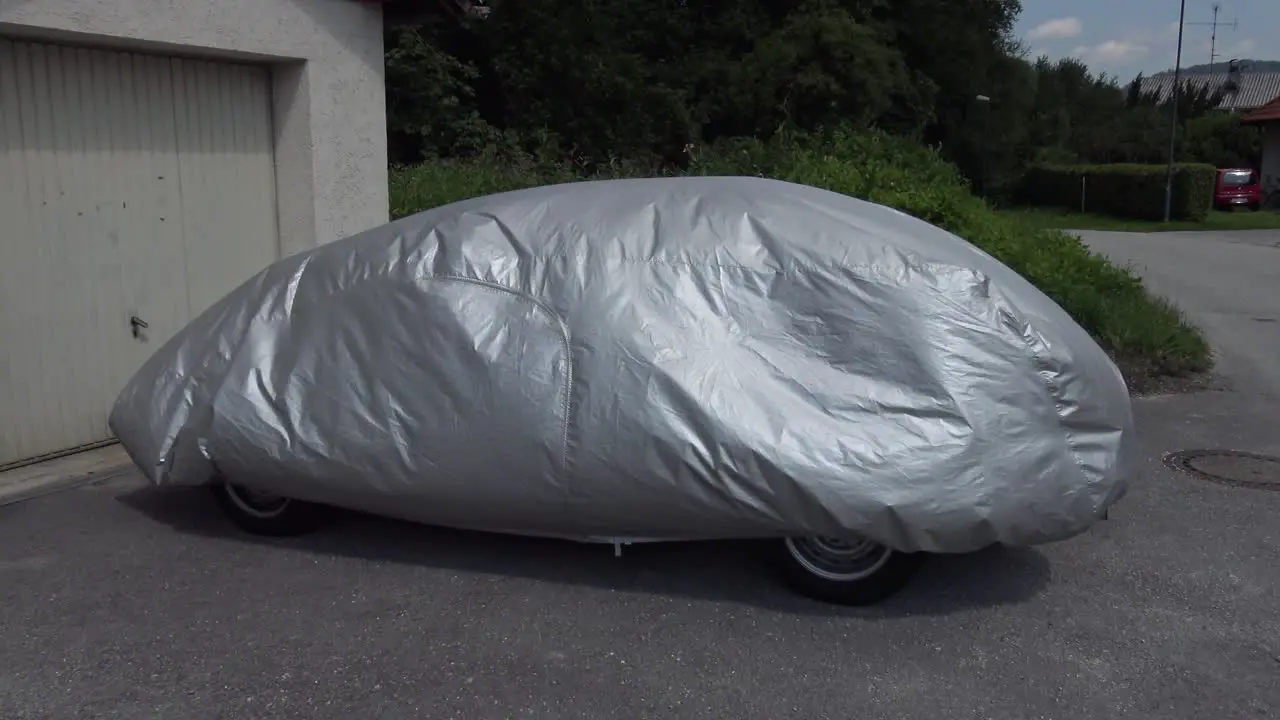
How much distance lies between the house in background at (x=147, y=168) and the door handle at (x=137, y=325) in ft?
0.04

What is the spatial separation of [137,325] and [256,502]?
92.3 inches

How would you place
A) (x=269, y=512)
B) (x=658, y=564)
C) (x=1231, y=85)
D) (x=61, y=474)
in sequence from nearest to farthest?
(x=658, y=564) → (x=269, y=512) → (x=61, y=474) → (x=1231, y=85)

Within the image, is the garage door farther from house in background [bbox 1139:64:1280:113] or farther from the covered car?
house in background [bbox 1139:64:1280:113]

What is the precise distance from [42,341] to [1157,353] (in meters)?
7.93

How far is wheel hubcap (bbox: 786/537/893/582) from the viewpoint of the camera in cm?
430

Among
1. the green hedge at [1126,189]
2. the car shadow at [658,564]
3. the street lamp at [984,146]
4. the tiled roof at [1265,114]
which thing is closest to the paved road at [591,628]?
the car shadow at [658,564]

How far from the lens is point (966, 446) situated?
4.04 metres

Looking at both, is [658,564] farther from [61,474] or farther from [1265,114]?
[1265,114]

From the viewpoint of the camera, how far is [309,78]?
753cm

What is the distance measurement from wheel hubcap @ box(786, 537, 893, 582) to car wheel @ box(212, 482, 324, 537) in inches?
86.1

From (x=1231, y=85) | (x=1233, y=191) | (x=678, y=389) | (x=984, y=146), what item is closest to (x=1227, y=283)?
Result: (x=678, y=389)

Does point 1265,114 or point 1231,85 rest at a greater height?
point 1231,85

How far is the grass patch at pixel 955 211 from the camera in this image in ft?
30.1

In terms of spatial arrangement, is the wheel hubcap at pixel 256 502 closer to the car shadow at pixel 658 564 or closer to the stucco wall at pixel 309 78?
the car shadow at pixel 658 564
